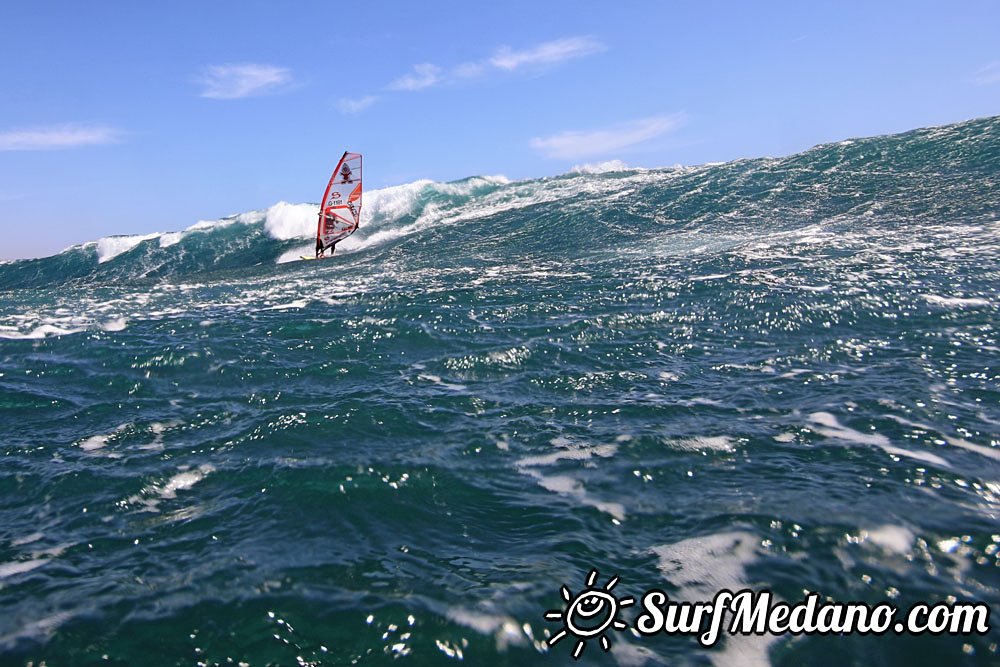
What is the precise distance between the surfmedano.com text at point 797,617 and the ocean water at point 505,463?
0.23 ft

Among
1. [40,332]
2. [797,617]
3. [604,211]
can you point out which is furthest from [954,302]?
[40,332]

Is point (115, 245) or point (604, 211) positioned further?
point (115, 245)

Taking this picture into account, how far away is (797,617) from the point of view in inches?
123

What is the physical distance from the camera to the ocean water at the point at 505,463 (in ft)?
10.4

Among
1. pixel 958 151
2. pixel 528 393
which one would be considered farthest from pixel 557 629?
pixel 958 151

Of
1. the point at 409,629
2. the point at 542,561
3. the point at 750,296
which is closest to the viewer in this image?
the point at 409,629

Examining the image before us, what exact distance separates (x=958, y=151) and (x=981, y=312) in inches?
708

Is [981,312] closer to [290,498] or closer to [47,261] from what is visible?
[290,498]

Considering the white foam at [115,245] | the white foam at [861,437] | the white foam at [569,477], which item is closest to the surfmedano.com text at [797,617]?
the white foam at [569,477]

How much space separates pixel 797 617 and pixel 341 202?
2058 cm

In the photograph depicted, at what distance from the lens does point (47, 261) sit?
3200 centimetres

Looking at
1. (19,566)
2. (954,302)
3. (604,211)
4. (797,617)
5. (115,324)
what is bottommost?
(797,617)

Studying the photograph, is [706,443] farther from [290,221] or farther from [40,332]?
[290,221]

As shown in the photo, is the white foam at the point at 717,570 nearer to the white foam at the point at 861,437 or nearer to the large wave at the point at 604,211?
the white foam at the point at 861,437
